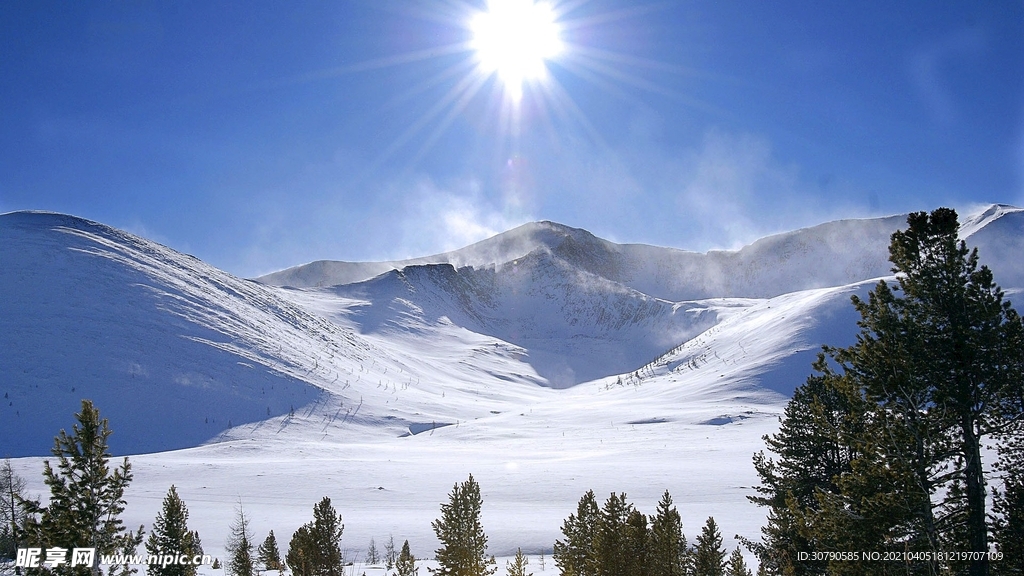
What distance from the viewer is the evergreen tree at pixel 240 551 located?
803 inches

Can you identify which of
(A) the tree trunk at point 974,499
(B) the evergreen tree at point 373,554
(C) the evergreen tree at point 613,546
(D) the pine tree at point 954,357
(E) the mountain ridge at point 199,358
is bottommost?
(B) the evergreen tree at point 373,554

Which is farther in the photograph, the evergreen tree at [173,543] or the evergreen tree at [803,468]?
the evergreen tree at [173,543]

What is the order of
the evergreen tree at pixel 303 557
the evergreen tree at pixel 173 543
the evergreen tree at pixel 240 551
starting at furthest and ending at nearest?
the evergreen tree at pixel 240 551 → the evergreen tree at pixel 303 557 → the evergreen tree at pixel 173 543

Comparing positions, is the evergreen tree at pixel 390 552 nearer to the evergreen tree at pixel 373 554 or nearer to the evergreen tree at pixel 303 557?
the evergreen tree at pixel 373 554

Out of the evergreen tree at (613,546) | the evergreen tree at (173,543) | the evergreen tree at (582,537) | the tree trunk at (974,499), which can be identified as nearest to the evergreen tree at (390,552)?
the evergreen tree at (173,543)

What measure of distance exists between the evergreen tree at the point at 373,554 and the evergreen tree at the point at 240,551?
17.1 ft

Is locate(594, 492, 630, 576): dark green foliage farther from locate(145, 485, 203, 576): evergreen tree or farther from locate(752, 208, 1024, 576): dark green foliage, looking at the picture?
locate(145, 485, 203, 576): evergreen tree

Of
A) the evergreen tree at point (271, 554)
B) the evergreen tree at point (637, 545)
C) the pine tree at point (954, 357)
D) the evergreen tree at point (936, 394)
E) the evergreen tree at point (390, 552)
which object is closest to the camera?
the evergreen tree at point (936, 394)

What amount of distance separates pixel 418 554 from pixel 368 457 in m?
33.3

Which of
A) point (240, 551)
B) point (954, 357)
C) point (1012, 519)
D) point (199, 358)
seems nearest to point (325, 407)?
point (199, 358)

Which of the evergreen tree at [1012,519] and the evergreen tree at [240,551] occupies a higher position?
the evergreen tree at [1012,519]

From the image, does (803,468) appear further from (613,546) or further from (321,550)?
(321,550)

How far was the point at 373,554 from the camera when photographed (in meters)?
27.0

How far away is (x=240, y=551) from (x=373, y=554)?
7.82 meters
